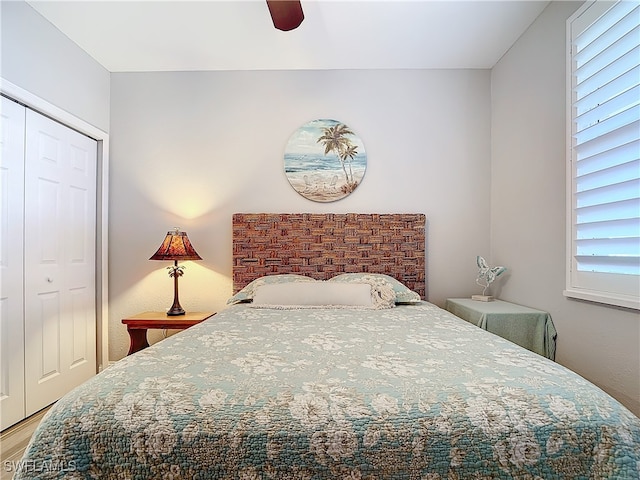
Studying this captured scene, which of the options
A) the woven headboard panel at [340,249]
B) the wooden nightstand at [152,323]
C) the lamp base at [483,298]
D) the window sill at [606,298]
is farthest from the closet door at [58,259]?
the window sill at [606,298]

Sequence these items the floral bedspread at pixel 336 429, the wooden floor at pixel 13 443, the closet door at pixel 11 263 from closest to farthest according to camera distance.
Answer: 1. the floral bedspread at pixel 336 429
2. the wooden floor at pixel 13 443
3. the closet door at pixel 11 263

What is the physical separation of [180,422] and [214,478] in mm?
156

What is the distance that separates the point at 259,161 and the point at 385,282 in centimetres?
141

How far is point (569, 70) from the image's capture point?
217 centimetres

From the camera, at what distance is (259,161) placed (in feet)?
10.8

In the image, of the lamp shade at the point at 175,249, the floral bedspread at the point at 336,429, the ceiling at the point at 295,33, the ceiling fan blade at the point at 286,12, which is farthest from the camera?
the lamp shade at the point at 175,249

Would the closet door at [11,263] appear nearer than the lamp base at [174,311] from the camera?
Yes

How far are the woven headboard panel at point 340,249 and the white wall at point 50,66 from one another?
1.46 meters

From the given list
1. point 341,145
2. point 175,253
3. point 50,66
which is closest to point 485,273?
point 341,145

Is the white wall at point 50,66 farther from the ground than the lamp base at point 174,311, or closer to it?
farther from the ground

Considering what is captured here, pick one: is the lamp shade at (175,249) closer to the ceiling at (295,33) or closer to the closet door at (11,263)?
the closet door at (11,263)

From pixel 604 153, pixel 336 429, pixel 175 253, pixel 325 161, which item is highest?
pixel 325 161

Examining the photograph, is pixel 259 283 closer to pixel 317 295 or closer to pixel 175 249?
pixel 317 295

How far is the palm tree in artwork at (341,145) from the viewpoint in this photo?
3244mm
